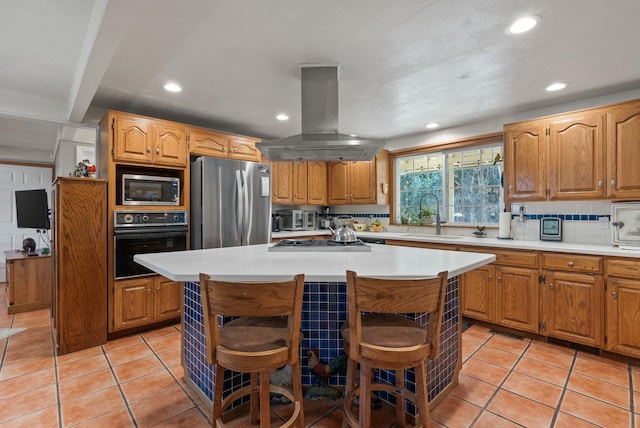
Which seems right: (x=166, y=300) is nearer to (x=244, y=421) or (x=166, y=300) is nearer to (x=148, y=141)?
(x=148, y=141)

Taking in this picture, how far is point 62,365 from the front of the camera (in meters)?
2.42

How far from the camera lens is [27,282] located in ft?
12.2

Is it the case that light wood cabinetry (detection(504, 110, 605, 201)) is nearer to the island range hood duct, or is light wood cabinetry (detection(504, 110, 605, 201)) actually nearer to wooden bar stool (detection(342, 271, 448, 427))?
the island range hood duct

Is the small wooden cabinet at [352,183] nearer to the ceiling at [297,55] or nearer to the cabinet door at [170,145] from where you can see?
the ceiling at [297,55]

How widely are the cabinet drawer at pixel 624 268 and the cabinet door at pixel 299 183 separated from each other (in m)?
3.54

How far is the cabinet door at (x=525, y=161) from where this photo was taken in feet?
10.0

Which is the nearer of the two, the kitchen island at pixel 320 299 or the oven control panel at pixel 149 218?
the kitchen island at pixel 320 299

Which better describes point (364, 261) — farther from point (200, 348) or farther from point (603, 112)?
point (603, 112)

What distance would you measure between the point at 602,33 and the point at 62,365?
444 cm

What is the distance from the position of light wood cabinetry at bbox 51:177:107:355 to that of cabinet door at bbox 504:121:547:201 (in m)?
3.97

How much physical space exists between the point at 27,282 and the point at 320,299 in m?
3.94

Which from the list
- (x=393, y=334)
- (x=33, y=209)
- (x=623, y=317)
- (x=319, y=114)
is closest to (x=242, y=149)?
(x=319, y=114)

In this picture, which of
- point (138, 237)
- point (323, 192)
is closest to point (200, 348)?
point (138, 237)

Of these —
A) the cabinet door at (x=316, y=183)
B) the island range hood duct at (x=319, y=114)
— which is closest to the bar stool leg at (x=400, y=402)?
the island range hood duct at (x=319, y=114)
